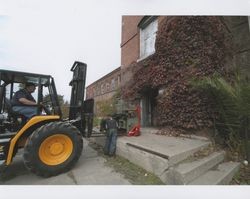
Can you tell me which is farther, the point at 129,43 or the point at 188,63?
the point at 129,43

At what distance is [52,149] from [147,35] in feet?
19.1

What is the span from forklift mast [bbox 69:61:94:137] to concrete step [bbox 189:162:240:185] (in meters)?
2.61

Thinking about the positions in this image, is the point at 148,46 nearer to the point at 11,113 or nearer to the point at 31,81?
the point at 31,81

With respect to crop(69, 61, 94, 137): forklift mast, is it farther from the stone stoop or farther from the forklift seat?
the stone stoop

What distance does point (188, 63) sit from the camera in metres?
6.27

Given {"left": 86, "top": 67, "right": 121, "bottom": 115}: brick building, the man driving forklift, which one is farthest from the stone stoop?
{"left": 86, "top": 67, "right": 121, "bottom": 115}: brick building

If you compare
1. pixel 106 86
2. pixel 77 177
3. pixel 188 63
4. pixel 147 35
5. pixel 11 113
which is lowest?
pixel 77 177

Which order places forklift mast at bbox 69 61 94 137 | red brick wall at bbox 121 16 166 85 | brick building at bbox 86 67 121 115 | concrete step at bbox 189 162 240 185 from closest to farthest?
concrete step at bbox 189 162 240 185 < forklift mast at bbox 69 61 94 137 < red brick wall at bbox 121 16 166 85 < brick building at bbox 86 67 121 115

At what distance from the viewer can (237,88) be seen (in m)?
4.52

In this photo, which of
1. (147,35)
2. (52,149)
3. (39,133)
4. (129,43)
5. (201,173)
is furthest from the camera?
(129,43)

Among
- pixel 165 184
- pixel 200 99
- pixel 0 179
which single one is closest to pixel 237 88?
pixel 200 99

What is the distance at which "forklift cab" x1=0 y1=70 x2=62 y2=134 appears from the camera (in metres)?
4.31

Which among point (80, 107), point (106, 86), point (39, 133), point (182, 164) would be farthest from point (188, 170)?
point (106, 86)

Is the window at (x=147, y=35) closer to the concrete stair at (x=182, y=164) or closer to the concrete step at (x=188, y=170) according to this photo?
the concrete stair at (x=182, y=164)
